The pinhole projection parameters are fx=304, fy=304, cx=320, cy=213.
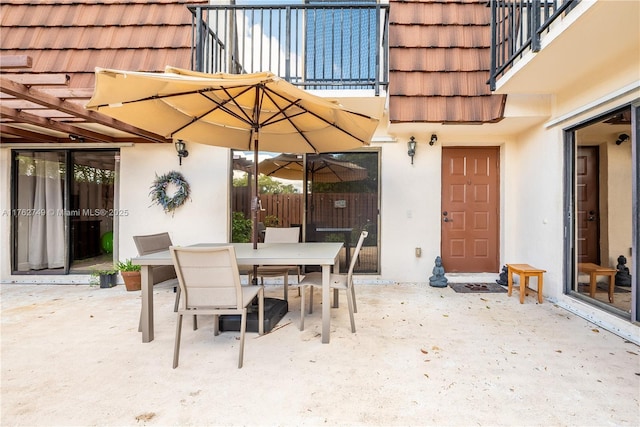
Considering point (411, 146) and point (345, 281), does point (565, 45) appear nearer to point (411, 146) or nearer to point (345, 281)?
point (411, 146)

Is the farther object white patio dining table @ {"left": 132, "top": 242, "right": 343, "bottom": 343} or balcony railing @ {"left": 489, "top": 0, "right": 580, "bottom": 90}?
balcony railing @ {"left": 489, "top": 0, "right": 580, "bottom": 90}

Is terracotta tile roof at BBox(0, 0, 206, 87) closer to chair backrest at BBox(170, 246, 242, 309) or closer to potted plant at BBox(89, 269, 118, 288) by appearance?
potted plant at BBox(89, 269, 118, 288)

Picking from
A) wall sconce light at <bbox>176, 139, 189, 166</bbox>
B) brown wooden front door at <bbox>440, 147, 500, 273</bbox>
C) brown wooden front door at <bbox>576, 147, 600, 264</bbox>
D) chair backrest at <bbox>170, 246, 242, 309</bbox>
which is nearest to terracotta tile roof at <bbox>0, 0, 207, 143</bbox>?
wall sconce light at <bbox>176, 139, 189, 166</bbox>

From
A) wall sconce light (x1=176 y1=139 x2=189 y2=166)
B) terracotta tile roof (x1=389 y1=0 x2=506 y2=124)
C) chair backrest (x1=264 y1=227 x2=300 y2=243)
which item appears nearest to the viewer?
chair backrest (x1=264 y1=227 x2=300 y2=243)

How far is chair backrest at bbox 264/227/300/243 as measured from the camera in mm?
3635

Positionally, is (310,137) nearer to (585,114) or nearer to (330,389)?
(330,389)

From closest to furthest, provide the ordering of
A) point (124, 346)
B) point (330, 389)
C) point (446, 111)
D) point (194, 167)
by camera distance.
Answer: point (330, 389)
point (124, 346)
point (446, 111)
point (194, 167)

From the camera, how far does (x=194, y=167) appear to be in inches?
177

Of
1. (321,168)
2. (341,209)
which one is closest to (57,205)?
(321,168)

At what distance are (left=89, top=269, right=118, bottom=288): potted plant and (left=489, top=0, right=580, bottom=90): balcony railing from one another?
18.0 feet

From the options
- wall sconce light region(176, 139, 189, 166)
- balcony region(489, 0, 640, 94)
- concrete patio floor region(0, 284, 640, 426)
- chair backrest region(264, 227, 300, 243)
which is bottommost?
concrete patio floor region(0, 284, 640, 426)

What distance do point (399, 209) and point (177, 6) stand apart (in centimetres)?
420

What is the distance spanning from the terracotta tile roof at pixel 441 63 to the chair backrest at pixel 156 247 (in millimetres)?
3053

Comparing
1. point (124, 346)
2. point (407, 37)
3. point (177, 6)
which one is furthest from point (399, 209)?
point (177, 6)
